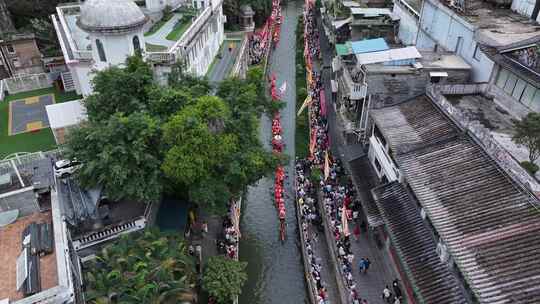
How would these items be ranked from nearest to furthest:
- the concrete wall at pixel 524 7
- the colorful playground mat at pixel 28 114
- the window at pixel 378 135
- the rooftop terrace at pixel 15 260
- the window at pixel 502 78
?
1. the rooftop terrace at pixel 15 260
2. the window at pixel 502 78
3. the window at pixel 378 135
4. the concrete wall at pixel 524 7
5. the colorful playground mat at pixel 28 114

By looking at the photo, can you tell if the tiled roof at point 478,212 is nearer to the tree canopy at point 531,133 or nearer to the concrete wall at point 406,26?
the tree canopy at point 531,133

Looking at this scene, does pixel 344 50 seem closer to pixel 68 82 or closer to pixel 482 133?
pixel 482 133

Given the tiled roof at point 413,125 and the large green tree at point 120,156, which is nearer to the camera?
the large green tree at point 120,156

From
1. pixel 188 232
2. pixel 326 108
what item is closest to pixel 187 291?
pixel 188 232

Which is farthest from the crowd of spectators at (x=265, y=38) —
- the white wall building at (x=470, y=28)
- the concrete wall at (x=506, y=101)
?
the concrete wall at (x=506, y=101)

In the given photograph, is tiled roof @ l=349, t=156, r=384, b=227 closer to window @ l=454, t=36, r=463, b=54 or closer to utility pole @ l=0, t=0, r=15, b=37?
window @ l=454, t=36, r=463, b=54

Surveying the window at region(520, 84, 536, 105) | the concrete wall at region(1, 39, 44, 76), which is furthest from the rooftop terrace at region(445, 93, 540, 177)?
the concrete wall at region(1, 39, 44, 76)
